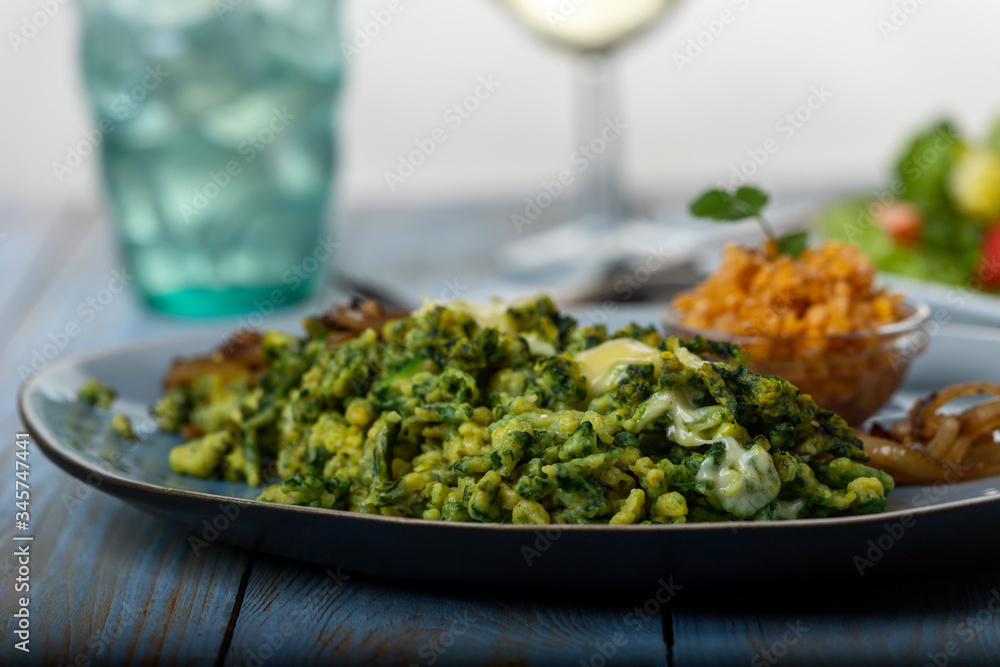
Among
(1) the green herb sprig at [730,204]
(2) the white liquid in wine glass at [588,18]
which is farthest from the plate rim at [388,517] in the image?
(2) the white liquid in wine glass at [588,18]

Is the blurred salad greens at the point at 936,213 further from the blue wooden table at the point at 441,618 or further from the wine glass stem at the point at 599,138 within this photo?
the blue wooden table at the point at 441,618

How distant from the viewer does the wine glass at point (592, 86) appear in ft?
11.9

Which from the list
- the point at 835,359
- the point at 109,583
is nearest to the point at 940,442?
the point at 835,359

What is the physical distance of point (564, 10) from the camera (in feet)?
11.7

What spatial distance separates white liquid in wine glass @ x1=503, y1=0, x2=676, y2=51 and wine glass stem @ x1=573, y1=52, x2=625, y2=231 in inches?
4.2

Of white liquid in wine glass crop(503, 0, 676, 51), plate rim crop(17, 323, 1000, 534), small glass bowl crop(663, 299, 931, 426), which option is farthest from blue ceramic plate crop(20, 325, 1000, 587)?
white liquid in wine glass crop(503, 0, 676, 51)

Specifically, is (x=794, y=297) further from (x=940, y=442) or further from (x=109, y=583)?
(x=109, y=583)

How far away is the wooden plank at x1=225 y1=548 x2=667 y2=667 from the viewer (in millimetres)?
1433

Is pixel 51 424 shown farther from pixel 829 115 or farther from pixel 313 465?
pixel 829 115

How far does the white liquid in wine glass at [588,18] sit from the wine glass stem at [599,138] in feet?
0.35

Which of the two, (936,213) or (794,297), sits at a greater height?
(794,297)

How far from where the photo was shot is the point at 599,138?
3877mm

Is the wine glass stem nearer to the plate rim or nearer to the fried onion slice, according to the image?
the fried onion slice

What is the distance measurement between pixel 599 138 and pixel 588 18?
0.42m
